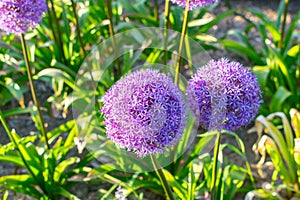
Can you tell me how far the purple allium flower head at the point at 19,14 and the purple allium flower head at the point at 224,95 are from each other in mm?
1207

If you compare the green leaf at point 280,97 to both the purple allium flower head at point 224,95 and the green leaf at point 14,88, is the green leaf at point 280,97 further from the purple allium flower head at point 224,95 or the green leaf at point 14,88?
the green leaf at point 14,88

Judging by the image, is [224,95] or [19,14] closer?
[224,95]

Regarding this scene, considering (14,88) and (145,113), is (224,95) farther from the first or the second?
(14,88)

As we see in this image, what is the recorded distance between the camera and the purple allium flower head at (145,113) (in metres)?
2.08

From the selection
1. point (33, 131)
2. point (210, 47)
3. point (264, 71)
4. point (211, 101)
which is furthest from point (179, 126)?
point (210, 47)

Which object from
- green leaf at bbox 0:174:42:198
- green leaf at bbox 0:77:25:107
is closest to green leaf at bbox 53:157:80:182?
green leaf at bbox 0:174:42:198

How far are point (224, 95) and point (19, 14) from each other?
1388 millimetres

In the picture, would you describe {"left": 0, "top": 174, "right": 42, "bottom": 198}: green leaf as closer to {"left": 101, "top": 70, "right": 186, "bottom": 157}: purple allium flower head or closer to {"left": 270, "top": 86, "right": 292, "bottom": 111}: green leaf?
{"left": 101, "top": 70, "right": 186, "bottom": 157}: purple allium flower head

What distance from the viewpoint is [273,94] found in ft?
14.8

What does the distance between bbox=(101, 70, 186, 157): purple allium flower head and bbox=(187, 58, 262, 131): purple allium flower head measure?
94mm

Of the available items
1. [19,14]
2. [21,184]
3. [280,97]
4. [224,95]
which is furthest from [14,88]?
[224,95]

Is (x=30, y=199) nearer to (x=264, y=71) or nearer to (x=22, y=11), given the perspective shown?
(x=22, y=11)

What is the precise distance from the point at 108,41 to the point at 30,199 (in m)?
1.61

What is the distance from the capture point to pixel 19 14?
9.51ft
